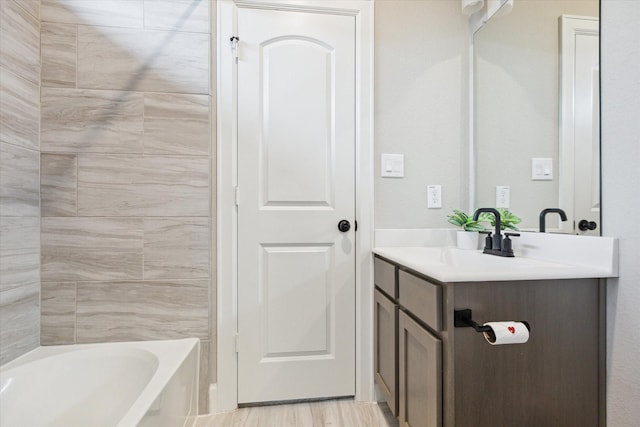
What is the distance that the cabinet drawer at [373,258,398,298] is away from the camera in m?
1.40

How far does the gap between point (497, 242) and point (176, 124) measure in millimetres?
1611

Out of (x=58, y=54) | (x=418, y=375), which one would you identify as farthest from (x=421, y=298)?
(x=58, y=54)

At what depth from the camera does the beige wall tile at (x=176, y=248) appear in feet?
5.02

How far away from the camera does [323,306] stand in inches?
66.2

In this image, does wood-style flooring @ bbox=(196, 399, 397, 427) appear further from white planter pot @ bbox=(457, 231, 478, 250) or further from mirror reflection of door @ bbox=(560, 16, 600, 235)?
mirror reflection of door @ bbox=(560, 16, 600, 235)

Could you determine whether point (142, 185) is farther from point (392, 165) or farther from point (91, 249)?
point (392, 165)

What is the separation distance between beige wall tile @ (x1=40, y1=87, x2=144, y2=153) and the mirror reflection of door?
1.82 meters

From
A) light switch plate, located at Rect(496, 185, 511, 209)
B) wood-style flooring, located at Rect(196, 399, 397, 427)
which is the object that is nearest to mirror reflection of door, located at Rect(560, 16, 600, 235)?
light switch plate, located at Rect(496, 185, 511, 209)

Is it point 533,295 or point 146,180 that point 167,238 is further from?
point 533,295

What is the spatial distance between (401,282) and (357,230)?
1.50 ft

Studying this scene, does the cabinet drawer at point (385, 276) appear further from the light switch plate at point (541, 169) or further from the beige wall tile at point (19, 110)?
the beige wall tile at point (19, 110)

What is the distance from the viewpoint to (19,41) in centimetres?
132

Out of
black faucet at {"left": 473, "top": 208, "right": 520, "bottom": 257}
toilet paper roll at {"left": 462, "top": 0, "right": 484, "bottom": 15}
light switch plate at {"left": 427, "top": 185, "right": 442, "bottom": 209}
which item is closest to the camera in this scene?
black faucet at {"left": 473, "top": 208, "right": 520, "bottom": 257}

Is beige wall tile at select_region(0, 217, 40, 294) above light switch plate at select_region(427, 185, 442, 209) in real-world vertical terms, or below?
below
